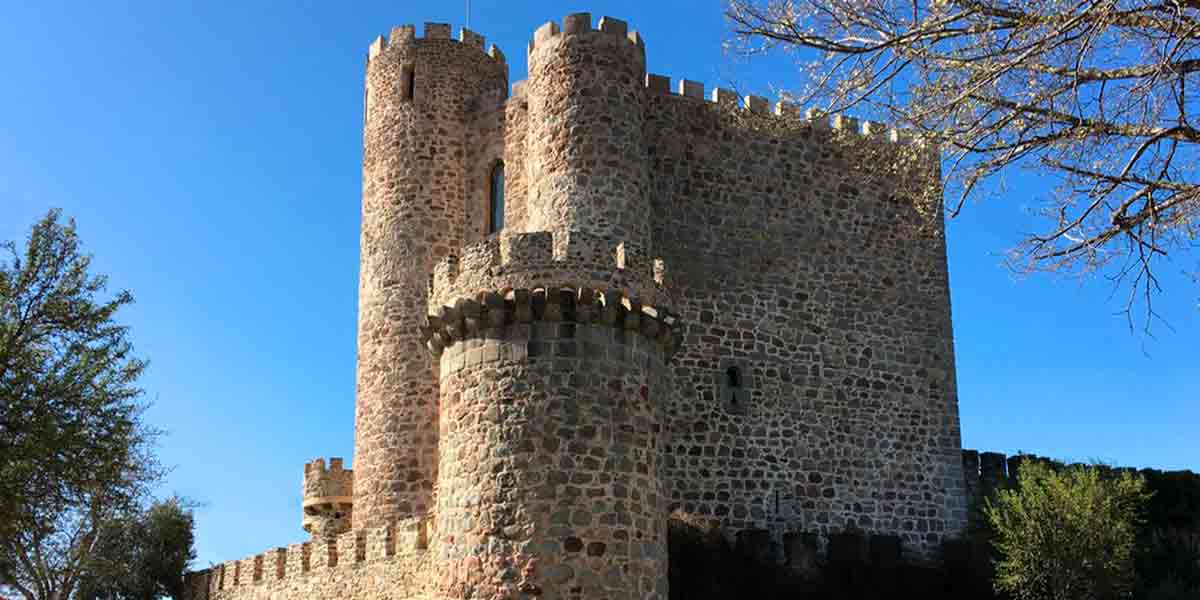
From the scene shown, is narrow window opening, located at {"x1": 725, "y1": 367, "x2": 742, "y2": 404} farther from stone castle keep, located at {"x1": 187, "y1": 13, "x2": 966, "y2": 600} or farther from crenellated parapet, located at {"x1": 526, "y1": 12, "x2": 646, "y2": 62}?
crenellated parapet, located at {"x1": 526, "y1": 12, "x2": 646, "y2": 62}

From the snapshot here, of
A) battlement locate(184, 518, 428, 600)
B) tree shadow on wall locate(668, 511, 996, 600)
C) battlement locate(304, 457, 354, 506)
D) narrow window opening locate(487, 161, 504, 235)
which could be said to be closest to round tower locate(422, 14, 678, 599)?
battlement locate(184, 518, 428, 600)

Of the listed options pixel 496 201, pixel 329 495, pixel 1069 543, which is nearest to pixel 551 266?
pixel 496 201

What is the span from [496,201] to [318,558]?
285 inches

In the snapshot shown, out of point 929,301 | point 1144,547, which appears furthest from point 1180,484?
point 929,301

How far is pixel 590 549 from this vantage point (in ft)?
47.2

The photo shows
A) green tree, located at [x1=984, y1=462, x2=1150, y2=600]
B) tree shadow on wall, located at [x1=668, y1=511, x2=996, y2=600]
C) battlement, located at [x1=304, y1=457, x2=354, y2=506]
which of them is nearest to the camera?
tree shadow on wall, located at [x1=668, y1=511, x2=996, y2=600]

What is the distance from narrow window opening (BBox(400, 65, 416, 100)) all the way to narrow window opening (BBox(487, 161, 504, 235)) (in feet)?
7.33

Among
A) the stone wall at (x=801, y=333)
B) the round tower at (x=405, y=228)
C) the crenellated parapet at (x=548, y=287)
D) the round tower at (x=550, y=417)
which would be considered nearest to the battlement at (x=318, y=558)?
the round tower at (x=405, y=228)

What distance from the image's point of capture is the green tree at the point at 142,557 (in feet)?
102

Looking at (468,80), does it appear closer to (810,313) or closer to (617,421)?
(810,313)

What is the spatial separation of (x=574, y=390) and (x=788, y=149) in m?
12.1

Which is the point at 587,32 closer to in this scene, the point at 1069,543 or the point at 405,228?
the point at 405,228

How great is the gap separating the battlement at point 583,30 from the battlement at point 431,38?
247 centimetres

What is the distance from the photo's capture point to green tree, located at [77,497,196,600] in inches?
1228
